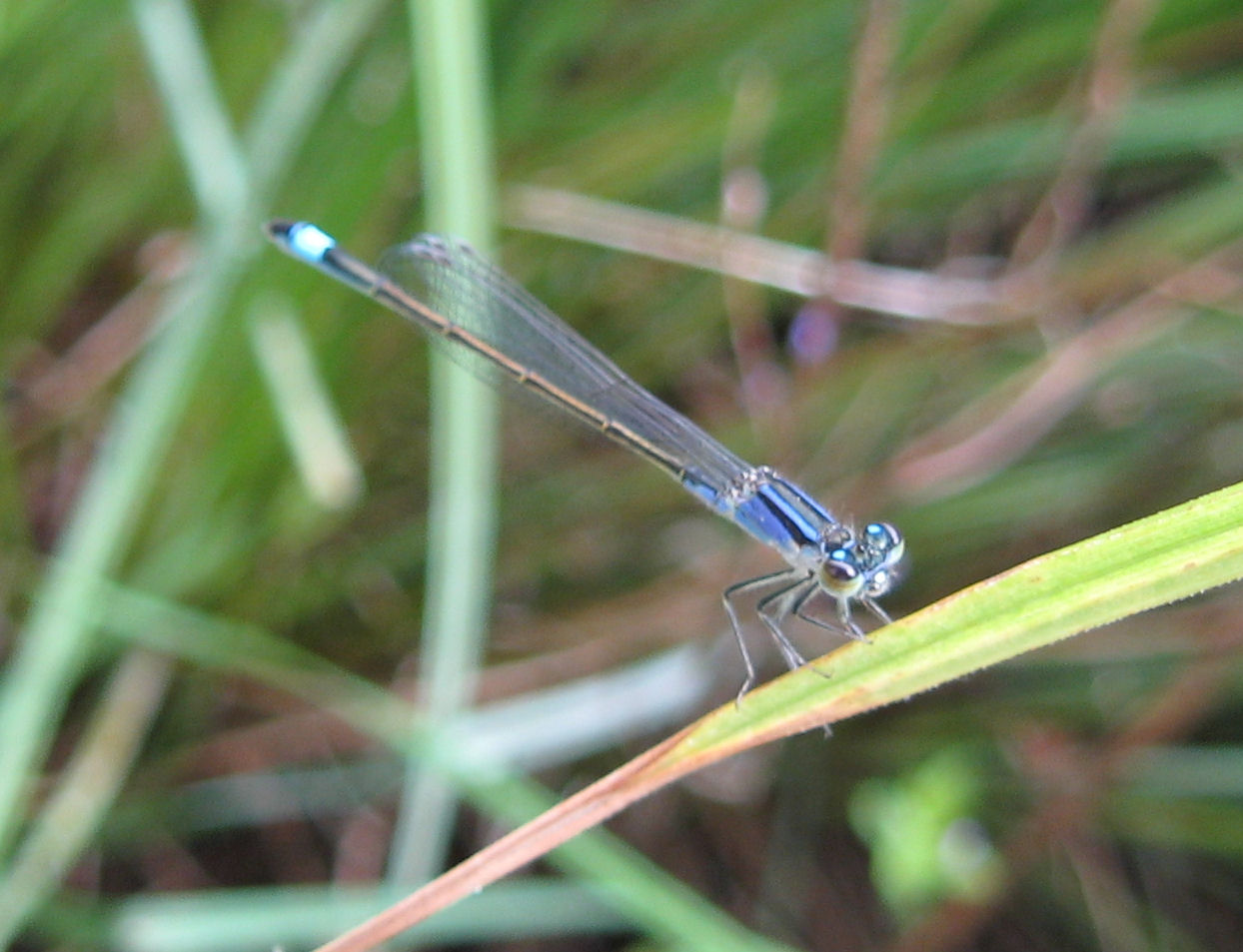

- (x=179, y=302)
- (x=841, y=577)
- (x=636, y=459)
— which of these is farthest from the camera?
(x=636, y=459)

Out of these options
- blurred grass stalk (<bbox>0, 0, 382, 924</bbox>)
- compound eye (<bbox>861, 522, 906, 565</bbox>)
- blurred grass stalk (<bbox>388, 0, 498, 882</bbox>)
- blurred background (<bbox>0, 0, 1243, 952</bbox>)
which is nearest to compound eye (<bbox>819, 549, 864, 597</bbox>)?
compound eye (<bbox>861, 522, 906, 565</bbox>)

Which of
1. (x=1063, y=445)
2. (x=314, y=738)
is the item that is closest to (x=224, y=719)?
(x=314, y=738)

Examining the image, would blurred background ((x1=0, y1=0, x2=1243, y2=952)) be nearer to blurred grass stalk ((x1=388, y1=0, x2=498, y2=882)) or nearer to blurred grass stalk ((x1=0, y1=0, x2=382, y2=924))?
blurred grass stalk ((x1=0, y1=0, x2=382, y2=924))

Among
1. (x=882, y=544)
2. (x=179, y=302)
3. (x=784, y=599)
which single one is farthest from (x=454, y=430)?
(x=179, y=302)

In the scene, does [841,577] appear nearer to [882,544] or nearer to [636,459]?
[882,544]

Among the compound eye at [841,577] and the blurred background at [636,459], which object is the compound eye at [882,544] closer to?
the compound eye at [841,577]

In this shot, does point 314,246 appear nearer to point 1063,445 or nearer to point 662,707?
point 662,707

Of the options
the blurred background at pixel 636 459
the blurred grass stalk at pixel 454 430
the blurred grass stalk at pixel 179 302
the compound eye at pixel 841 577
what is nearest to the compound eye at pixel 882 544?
the compound eye at pixel 841 577
